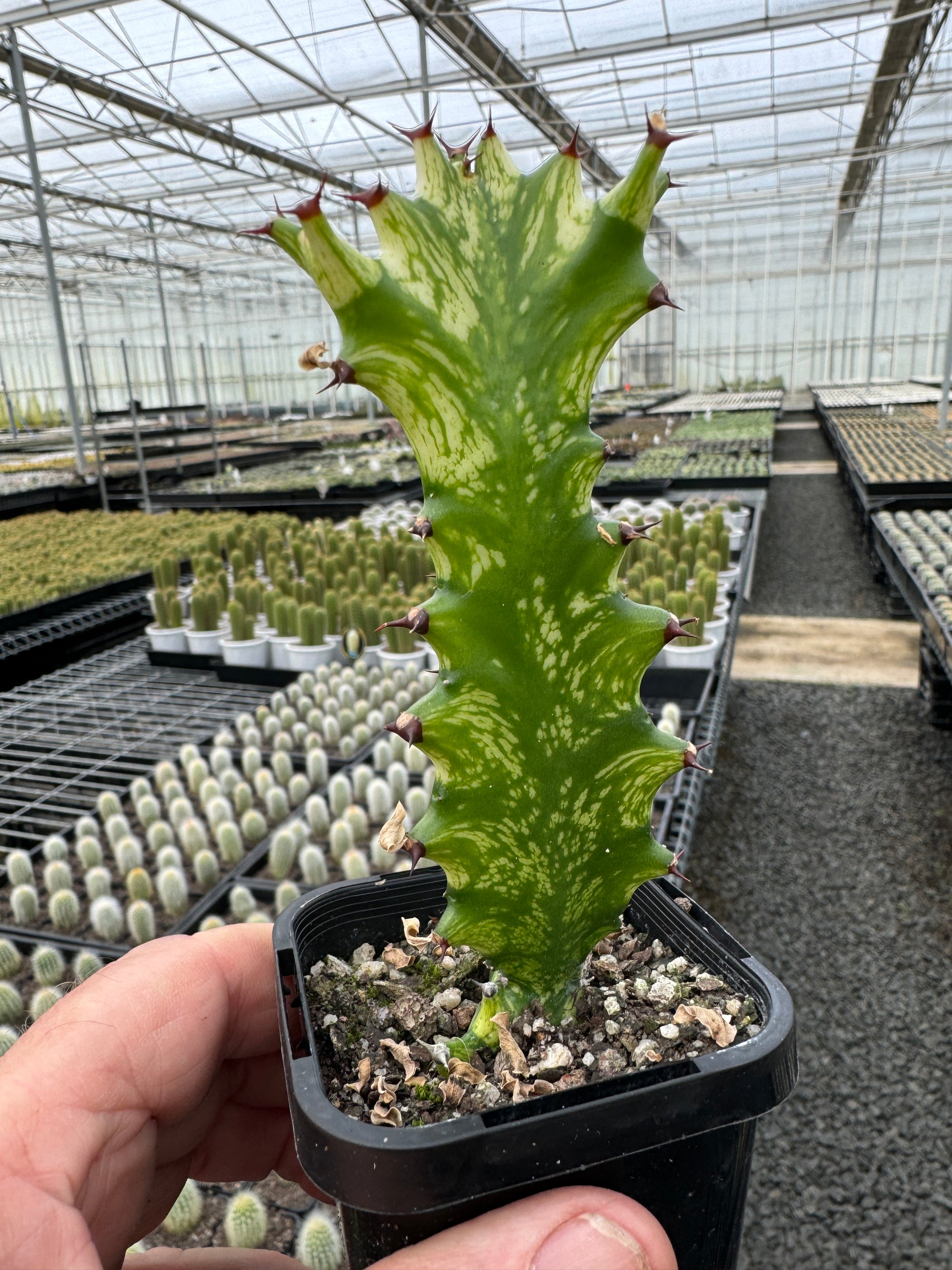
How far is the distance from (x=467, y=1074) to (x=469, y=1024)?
10cm

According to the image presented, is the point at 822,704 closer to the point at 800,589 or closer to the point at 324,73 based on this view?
the point at 800,589

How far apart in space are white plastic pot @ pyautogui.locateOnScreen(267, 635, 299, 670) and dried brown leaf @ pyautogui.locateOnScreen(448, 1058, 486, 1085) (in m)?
3.78

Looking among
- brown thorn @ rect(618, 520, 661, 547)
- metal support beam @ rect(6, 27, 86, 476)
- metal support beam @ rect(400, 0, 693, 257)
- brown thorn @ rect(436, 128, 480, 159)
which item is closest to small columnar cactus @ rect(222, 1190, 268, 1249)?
brown thorn @ rect(618, 520, 661, 547)

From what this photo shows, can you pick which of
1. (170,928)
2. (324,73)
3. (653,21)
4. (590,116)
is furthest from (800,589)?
(590,116)

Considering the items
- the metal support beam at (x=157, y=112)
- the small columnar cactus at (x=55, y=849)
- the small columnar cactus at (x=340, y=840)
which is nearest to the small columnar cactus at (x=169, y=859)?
the small columnar cactus at (x=55, y=849)

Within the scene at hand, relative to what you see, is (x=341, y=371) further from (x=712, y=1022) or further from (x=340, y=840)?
(x=340, y=840)

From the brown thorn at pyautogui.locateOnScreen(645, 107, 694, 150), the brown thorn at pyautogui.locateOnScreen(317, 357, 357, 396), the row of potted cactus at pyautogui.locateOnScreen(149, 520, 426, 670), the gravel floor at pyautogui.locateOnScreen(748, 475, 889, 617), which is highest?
the brown thorn at pyautogui.locateOnScreen(645, 107, 694, 150)

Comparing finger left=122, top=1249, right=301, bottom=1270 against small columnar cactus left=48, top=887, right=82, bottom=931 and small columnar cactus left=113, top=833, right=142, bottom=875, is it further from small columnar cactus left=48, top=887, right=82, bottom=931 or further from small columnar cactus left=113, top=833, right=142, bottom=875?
small columnar cactus left=113, top=833, right=142, bottom=875

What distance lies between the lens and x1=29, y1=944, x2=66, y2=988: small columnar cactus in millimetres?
2143

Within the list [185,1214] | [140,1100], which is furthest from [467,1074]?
[185,1214]

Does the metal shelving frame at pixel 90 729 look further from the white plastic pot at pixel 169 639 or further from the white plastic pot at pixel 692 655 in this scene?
the white plastic pot at pixel 692 655

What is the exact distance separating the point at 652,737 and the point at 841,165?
25.1 metres

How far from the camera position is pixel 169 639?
471 cm

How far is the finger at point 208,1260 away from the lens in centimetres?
88
